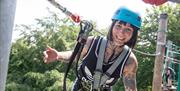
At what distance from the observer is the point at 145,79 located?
16.8 meters

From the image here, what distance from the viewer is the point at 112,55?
203cm

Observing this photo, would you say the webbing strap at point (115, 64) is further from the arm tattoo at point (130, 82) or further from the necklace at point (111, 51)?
the arm tattoo at point (130, 82)

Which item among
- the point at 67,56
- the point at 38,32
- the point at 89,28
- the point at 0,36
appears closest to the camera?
the point at 0,36

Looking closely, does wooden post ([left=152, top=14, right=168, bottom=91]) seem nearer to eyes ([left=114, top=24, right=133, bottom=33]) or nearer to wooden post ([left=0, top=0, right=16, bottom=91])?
eyes ([left=114, top=24, right=133, bottom=33])

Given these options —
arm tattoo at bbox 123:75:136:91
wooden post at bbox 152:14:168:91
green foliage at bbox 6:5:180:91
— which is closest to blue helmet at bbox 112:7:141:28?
arm tattoo at bbox 123:75:136:91

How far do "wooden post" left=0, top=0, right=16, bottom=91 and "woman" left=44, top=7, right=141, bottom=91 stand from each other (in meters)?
0.59

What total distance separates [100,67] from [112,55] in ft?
0.41

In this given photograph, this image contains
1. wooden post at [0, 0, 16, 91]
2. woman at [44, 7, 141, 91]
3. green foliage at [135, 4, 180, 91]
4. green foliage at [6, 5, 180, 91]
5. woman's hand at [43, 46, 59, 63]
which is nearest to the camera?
wooden post at [0, 0, 16, 91]

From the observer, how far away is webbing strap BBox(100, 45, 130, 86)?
6.35ft

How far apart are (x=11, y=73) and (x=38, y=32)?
5.27 feet

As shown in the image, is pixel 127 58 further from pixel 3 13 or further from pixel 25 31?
pixel 25 31

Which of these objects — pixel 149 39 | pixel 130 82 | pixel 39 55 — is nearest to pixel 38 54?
pixel 39 55

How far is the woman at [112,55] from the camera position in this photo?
191 cm

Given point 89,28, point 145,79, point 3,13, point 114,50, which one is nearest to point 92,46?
point 114,50
